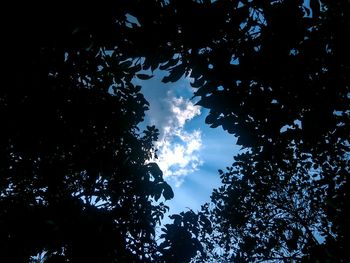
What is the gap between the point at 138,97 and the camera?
6.33 metres

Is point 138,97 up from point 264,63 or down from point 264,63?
up

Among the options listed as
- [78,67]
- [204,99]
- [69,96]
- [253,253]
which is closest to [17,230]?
[69,96]

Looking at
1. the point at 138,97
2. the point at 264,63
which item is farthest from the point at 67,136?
the point at 264,63

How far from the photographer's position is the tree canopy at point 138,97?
2273 mm

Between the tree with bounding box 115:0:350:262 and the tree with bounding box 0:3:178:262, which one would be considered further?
the tree with bounding box 0:3:178:262

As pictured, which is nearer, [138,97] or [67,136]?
[67,136]

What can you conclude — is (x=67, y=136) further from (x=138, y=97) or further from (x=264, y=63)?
(x=264, y=63)

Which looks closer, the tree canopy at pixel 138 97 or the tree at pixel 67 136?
the tree canopy at pixel 138 97

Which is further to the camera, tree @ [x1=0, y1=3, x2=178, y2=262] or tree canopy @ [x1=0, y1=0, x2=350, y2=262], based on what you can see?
tree @ [x1=0, y1=3, x2=178, y2=262]

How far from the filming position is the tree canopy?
227 cm

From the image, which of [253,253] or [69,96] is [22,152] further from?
[253,253]

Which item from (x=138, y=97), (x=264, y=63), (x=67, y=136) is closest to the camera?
(x=264, y=63)

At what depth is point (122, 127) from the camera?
19.3 ft

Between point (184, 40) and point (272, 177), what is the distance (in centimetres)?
1177
